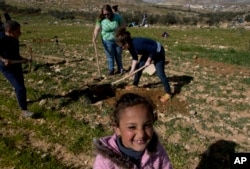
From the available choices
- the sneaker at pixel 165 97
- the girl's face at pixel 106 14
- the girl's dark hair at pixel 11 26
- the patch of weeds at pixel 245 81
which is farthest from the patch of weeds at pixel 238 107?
the girl's dark hair at pixel 11 26

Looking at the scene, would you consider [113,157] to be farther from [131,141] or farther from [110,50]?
[110,50]

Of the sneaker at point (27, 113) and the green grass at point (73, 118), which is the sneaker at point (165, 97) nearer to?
the green grass at point (73, 118)

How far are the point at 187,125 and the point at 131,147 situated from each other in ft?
12.6

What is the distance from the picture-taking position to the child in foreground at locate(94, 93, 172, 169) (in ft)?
8.68

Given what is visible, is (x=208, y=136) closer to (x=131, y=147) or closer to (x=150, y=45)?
(x=150, y=45)

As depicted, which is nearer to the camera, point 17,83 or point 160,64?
point 17,83

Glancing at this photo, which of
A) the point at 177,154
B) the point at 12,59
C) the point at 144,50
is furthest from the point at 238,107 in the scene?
the point at 12,59

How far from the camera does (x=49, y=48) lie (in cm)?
1452

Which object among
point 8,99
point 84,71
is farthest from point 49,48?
point 8,99

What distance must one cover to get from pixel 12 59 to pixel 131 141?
453 cm

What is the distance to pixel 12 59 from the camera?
6.57 m

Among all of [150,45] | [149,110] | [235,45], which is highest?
[149,110]

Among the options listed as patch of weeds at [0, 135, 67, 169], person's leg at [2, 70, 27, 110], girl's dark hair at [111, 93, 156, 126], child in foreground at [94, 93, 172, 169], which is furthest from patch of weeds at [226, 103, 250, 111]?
girl's dark hair at [111, 93, 156, 126]

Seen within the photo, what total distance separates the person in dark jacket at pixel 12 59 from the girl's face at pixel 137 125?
14.0 ft
